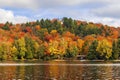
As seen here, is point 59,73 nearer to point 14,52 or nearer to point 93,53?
point 93,53

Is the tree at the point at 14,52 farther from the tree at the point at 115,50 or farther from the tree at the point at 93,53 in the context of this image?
the tree at the point at 115,50

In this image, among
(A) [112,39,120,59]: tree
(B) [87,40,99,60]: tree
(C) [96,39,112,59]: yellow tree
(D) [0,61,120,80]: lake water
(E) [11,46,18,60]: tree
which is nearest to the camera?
(D) [0,61,120,80]: lake water

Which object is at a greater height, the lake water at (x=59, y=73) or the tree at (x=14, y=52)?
the tree at (x=14, y=52)

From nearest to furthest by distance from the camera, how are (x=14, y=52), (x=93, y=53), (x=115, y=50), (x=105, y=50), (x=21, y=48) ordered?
(x=115, y=50)
(x=105, y=50)
(x=93, y=53)
(x=14, y=52)
(x=21, y=48)

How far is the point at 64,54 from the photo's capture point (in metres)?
188

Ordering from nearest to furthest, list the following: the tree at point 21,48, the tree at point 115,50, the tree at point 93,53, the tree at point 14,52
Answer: the tree at point 115,50
the tree at point 93,53
the tree at point 14,52
the tree at point 21,48

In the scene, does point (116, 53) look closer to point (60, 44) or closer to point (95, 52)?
point (95, 52)

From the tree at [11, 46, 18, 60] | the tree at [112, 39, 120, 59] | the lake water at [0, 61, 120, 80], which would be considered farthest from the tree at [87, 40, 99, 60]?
the lake water at [0, 61, 120, 80]

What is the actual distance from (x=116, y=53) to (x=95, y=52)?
33.8ft

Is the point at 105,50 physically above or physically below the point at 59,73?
above

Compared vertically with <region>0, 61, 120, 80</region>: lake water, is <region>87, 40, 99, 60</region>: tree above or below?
above

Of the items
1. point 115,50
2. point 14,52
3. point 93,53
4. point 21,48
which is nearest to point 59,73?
point 115,50

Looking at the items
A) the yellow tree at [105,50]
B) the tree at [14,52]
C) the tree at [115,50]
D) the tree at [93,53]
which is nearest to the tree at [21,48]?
the tree at [14,52]

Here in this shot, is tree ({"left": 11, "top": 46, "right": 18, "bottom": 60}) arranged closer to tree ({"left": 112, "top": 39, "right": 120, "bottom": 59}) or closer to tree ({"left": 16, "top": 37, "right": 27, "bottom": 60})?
tree ({"left": 16, "top": 37, "right": 27, "bottom": 60})
